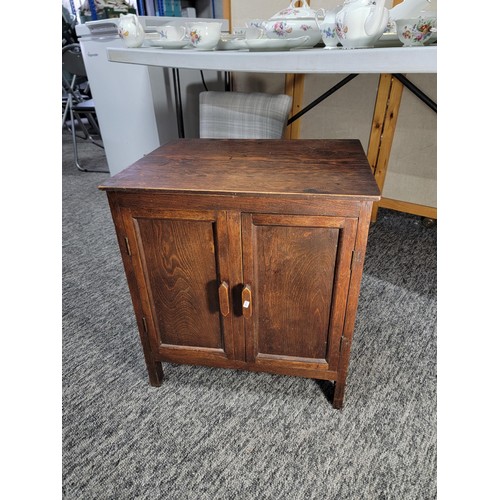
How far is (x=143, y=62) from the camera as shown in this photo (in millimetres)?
1068

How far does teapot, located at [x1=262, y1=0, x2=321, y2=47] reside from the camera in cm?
88

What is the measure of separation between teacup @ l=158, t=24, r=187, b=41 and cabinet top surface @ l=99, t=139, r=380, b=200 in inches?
15.3

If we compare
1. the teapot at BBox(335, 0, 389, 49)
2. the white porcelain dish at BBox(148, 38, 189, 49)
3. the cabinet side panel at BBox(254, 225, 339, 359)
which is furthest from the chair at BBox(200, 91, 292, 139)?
the cabinet side panel at BBox(254, 225, 339, 359)

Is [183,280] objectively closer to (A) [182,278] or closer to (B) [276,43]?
(A) [182,278]

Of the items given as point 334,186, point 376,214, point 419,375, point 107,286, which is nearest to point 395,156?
point 376,214

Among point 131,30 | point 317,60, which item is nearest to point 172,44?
point 131,30

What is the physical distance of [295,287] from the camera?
0.79 metres

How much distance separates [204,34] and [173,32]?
16cm

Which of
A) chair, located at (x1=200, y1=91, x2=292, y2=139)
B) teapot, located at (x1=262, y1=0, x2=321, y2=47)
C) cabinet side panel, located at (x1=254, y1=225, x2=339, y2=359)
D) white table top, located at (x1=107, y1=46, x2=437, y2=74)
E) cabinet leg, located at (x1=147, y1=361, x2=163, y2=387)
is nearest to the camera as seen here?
white table top, located at (x1=107, y1=46, x2=437, y2=74)

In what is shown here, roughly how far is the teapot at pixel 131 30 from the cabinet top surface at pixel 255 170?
1.50 feet

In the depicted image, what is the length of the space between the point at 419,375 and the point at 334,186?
718 millimetres

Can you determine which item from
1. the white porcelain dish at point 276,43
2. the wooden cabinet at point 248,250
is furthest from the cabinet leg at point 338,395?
the white porcelain dish at point 276,43

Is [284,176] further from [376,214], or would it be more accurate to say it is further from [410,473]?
[376,214]

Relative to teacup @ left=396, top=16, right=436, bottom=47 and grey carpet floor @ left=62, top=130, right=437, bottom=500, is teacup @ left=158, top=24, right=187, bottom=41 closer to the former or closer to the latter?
teacup @ left=396, top=16, right=436, bottom=47
